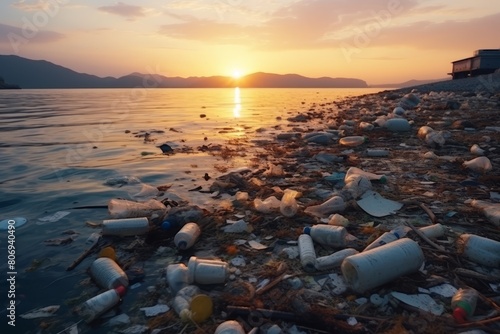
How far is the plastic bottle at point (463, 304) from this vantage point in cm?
242

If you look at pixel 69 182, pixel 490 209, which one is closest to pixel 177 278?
pixel 490 209

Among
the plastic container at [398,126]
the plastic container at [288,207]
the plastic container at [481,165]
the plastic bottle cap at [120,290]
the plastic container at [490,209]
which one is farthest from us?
the plastic container at [398,126]

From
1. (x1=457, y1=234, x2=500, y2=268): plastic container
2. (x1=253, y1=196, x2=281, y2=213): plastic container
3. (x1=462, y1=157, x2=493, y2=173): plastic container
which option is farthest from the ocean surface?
(x1=462, y1=157, x2=493, y2=173): plastic container

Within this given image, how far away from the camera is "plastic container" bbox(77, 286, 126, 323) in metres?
2.67

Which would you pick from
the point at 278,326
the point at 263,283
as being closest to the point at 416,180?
the point at 263,283

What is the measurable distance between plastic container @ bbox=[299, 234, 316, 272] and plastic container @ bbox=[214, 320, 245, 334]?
3.57ft

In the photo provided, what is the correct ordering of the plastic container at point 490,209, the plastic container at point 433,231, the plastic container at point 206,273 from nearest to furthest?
1. the plastic container at point 206,273
2. the plastic container at point 433,231
3. the plastic container at point 490,209

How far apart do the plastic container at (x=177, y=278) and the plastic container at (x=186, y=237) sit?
0.63 metres

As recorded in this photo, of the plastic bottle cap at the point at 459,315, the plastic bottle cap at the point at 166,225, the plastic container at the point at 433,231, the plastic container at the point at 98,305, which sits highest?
the plastic container at the point at 433,231

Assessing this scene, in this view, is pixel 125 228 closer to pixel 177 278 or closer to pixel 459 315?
pixel 177 278

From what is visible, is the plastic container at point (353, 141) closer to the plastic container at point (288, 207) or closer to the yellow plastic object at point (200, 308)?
the plastic container at point (288, 207)

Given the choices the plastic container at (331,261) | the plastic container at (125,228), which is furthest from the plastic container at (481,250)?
the plastic container at (125,228)

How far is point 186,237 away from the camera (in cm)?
380

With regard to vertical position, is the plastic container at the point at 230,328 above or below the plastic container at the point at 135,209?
below
